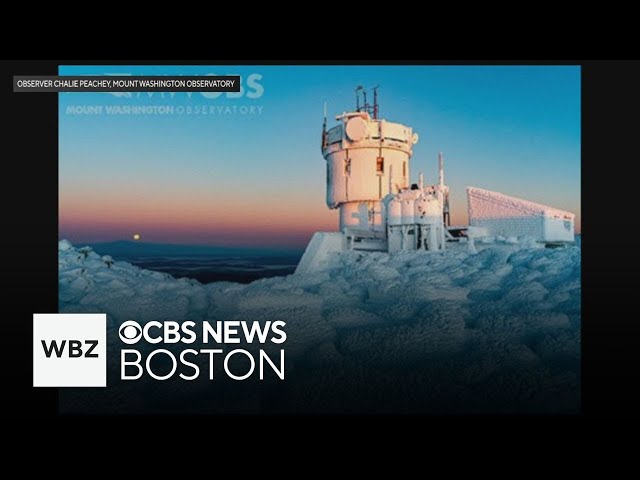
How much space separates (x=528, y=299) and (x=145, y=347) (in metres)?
6.58

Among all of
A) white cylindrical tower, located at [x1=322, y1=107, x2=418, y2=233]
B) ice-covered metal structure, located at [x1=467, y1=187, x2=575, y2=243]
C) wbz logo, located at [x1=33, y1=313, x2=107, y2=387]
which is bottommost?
wbz logo, located at [x1=33, y1=313, x2=107, y2=387]

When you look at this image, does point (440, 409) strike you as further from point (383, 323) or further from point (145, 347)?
point (145, 347)

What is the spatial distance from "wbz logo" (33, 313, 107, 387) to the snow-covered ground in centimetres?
44

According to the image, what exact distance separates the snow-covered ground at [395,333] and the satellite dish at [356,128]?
11.0 meters

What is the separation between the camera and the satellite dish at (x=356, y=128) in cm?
1973

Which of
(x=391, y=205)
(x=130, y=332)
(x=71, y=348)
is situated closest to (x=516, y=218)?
(x=391, y=205)

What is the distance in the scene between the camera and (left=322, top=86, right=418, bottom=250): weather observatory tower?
20.0 meters

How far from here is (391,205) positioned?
18.8 meters

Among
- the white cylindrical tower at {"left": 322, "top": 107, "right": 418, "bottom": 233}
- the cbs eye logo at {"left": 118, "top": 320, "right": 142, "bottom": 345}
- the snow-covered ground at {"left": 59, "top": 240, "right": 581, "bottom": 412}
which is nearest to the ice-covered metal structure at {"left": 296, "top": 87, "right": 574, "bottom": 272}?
the white cylindrical tower at {"left": 322, "top": 107, "right": 418, "bottom": 233}

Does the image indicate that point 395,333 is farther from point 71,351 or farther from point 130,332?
point 71,351

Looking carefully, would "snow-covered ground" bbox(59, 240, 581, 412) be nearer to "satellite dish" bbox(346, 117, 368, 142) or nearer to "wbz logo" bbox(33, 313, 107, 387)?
"wbz logo" bbox(33, 313, 107, 387)

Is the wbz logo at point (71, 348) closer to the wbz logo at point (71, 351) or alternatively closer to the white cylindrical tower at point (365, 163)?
the wbz logo at point (71, 351)

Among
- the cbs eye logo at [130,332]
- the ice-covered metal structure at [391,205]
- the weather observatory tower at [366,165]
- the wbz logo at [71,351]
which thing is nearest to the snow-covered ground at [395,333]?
the wbz logo at [71,351]

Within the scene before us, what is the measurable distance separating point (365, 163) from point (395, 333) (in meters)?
14.0
